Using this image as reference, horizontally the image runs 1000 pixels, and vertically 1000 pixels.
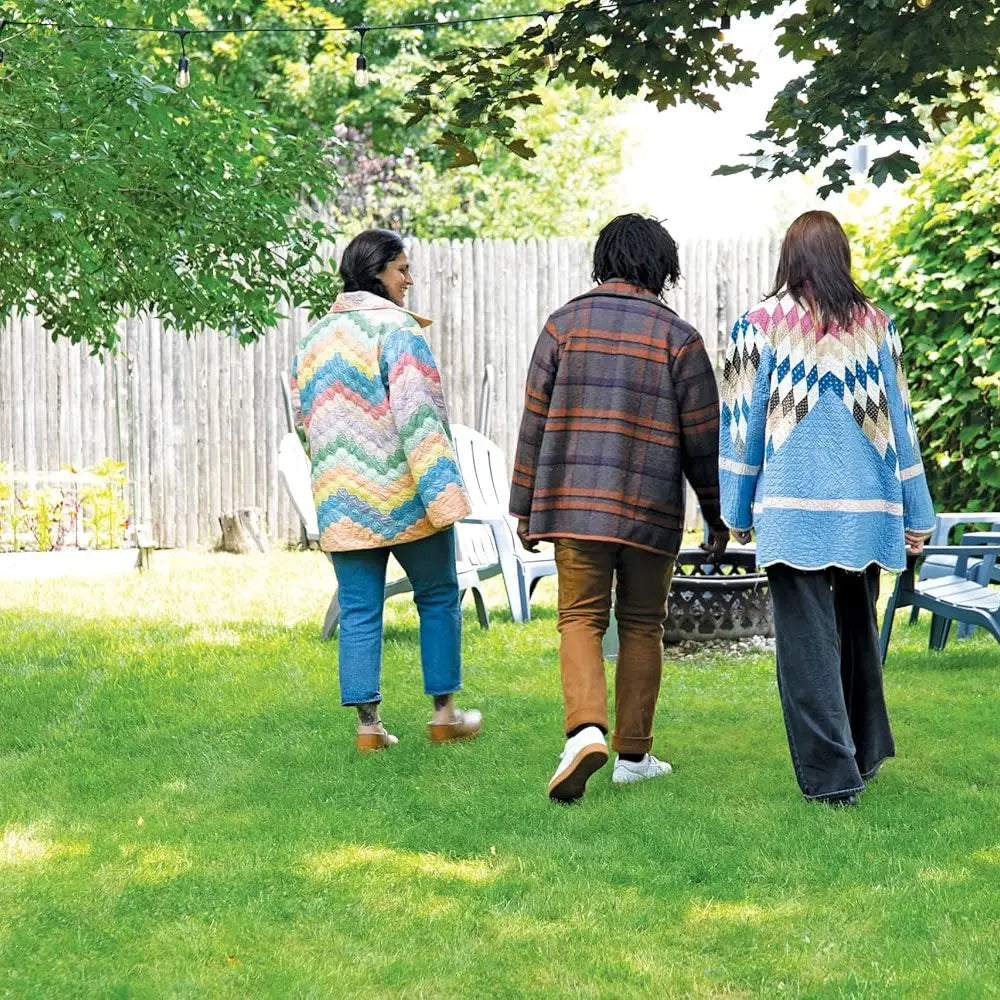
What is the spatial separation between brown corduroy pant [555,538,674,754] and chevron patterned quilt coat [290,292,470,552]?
62 centimetres

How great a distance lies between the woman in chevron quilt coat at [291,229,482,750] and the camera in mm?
4809

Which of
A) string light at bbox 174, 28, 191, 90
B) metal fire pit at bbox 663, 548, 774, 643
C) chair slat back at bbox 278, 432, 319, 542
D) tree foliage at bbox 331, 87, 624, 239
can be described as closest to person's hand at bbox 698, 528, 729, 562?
metal fire pit at bbox 663, 548, 774, 643

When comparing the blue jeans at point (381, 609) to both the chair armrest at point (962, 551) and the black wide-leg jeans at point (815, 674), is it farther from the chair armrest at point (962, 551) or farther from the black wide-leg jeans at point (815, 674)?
the chair armrest at point (962, 551)

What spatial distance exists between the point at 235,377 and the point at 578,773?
7.82 m

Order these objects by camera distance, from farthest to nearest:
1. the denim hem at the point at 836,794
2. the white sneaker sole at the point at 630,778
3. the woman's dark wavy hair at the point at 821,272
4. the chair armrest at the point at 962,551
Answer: the chair armrest at the point at 962,551 → the white sneaker sole at the point at 630,778 → the denim hem at the point at 836,794 → the woman's dark wavy hair at the point at 821,272

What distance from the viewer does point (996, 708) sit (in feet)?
18.0

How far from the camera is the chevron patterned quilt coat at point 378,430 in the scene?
4805 mm

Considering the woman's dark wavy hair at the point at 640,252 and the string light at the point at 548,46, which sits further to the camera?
the string light at the point at 548,46

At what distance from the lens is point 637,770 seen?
177 inches

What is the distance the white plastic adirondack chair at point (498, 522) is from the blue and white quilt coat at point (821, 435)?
3.05 meters

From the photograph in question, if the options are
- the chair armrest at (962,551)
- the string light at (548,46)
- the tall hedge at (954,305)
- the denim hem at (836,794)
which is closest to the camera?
the denim hem at (836,794)

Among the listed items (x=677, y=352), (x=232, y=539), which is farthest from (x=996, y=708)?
(x=232, y=539)

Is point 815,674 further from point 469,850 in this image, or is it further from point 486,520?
point 486,520

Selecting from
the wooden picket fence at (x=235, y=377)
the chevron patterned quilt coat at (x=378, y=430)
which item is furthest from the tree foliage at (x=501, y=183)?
the chevron patterned quilt coat at (x=378, y=430)
